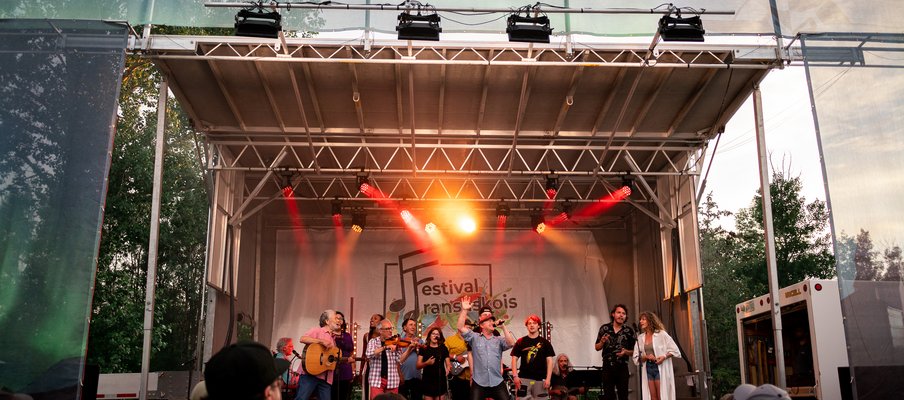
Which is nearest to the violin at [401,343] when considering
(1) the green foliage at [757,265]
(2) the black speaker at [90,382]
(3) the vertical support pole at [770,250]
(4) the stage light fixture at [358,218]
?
(2) the black speaker at [90,382]

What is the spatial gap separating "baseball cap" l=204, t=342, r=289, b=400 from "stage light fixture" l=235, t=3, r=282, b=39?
22.1ft

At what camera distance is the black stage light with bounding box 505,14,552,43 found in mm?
8633

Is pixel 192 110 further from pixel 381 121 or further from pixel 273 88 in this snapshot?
pixel 381 121

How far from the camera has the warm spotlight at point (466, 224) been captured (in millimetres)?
16195

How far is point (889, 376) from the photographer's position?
712cm

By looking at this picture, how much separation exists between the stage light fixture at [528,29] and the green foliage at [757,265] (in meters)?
20.3

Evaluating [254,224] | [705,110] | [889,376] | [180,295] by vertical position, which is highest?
[705,110]

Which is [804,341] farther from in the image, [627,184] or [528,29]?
[528,29]

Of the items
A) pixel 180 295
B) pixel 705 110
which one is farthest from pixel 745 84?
pixel 180 295

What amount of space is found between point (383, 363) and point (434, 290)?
5.63m

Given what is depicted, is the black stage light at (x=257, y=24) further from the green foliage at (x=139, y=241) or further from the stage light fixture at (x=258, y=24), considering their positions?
the green foliage at (x=139, y=241)

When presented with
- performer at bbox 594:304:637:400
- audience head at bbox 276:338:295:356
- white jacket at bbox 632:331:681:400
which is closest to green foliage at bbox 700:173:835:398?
performer at bbox 594:304:637:400

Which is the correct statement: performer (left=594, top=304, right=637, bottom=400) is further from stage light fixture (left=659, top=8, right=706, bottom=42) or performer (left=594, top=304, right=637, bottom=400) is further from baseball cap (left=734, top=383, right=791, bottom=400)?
baseball cap (left=734, top=383, right=791, bottom=400)

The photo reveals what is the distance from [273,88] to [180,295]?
28.7 ft
